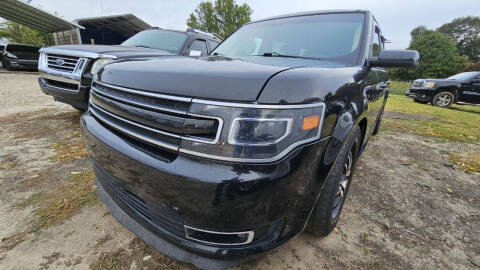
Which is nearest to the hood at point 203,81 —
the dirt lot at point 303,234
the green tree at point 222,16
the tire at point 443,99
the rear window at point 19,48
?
the dirt lot at point 303,234

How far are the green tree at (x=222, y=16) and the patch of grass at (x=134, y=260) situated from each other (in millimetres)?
32436

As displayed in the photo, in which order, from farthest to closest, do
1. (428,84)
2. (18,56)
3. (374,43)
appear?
(18,56)
(428,84)
(374,43)

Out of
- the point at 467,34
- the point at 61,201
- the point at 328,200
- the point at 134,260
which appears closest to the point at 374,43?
the point at 328,200

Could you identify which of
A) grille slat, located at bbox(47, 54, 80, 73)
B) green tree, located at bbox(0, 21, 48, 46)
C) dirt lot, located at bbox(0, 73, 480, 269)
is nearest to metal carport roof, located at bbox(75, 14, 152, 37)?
grille slat, located at bbox(47, 54, 80, 73)

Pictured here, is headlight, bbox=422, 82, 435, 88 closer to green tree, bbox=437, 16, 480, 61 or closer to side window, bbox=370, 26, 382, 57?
side window, bbox=370, 26, 382, 57

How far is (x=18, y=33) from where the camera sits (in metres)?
27.4

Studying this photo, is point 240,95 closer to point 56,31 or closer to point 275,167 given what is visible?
point 275,167

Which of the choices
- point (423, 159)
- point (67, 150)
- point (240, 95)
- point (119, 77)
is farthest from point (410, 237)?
point (67, 150)

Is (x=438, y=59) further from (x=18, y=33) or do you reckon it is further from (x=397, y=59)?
(x=18, y=33)

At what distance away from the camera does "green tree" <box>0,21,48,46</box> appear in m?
27.1

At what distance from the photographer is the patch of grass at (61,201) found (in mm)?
1661

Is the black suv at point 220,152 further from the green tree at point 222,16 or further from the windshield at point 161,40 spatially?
the green tree at point 222,16

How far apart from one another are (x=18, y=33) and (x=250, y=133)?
40.4m

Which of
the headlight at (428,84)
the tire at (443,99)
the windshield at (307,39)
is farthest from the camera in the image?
the headlight at (428,84)
